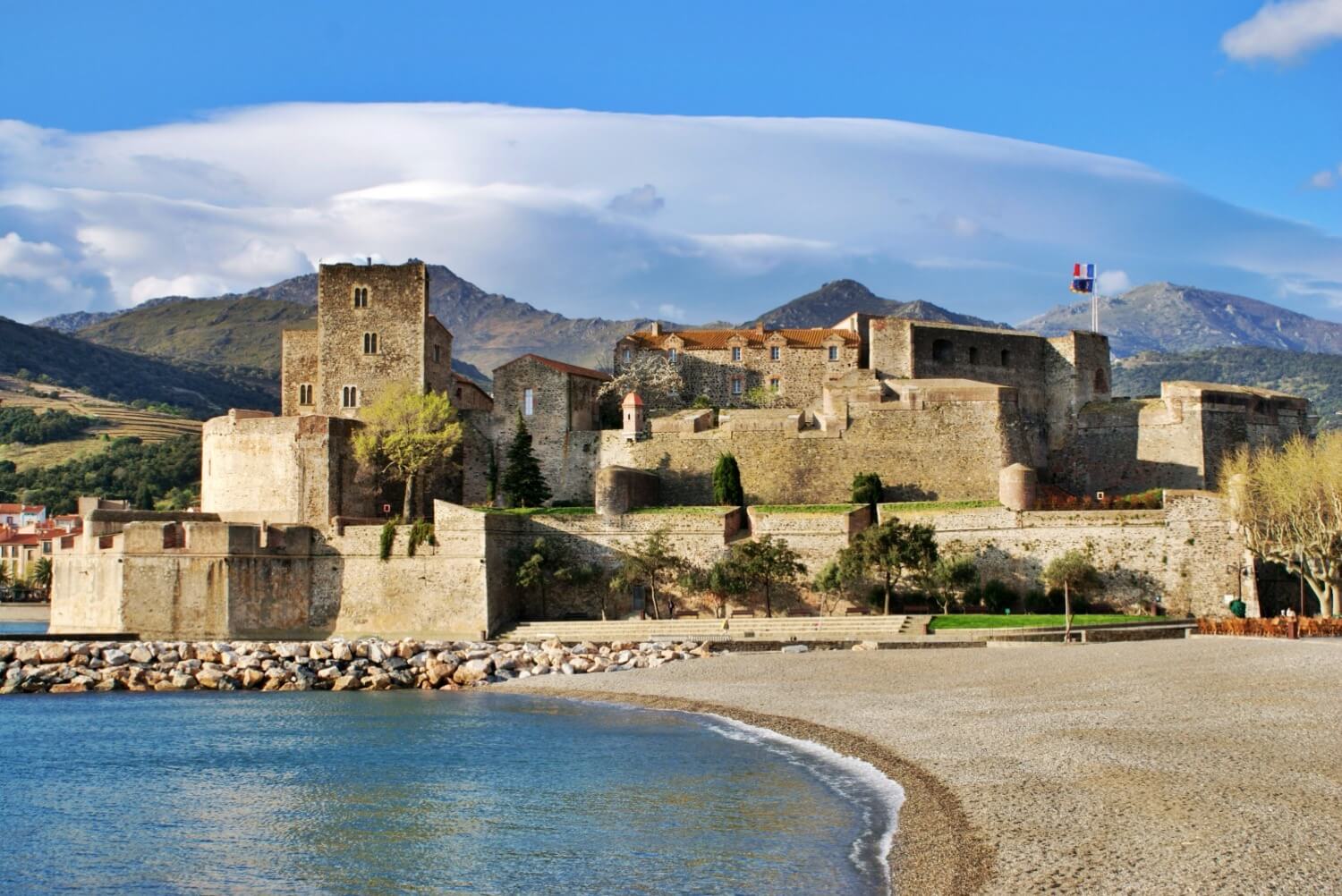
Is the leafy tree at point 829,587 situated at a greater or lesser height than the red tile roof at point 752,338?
lesser

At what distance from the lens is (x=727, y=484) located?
49.3 m

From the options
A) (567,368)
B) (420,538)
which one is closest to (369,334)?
(567,368)

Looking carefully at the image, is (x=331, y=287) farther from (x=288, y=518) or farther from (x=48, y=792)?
(x=48, y=792)

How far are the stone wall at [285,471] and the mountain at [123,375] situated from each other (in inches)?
4647

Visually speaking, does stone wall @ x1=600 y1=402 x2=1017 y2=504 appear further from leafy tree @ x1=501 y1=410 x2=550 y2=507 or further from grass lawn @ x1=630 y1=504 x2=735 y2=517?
leafy tree @ x1=501 y1=410 x2=550 y2=507

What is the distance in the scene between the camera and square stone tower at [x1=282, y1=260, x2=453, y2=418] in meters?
52.3

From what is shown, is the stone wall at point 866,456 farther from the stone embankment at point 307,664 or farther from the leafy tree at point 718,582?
the stone embankment at point 307,664

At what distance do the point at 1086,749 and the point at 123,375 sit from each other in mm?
178454

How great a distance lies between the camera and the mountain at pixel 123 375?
567 ft

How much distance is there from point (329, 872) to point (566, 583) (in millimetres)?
29491

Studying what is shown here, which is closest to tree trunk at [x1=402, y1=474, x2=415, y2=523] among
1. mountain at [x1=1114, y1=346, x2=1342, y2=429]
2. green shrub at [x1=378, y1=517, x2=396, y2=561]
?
green shrub at [x1=378, y1=517, x2=396, y2=561]

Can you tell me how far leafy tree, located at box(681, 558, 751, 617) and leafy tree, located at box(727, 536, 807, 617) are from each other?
12 centimetres

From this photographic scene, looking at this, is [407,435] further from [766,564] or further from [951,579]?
[951,579]

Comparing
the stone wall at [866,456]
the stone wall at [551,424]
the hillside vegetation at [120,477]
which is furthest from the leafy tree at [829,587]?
the hillside vegetation at [120,477]
